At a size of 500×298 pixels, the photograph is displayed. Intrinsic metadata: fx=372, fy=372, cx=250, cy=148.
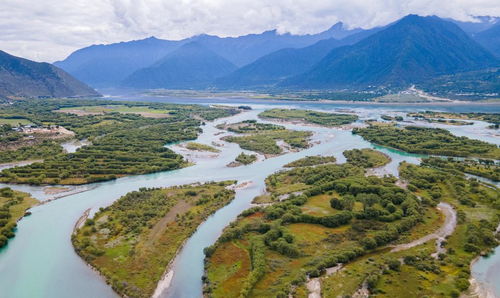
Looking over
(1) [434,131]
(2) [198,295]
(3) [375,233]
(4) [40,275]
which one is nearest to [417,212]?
(3) [375,233]

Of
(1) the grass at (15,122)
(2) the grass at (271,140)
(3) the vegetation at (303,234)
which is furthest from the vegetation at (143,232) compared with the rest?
(1) the grass at (15,122)

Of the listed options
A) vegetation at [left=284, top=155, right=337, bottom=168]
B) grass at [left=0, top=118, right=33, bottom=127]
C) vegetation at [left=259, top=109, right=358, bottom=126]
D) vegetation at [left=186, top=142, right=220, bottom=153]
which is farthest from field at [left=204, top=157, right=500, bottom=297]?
grass at [left=0, top=118, right=33, bottom=127]

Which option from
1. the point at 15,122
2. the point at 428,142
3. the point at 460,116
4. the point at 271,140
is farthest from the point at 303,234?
the point at 15,122

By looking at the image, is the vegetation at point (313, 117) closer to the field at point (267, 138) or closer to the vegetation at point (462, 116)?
the field at point (267, 138)

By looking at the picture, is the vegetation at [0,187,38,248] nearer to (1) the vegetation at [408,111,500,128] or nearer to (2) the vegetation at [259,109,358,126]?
(2) the vegetation at [259,109,358,126]

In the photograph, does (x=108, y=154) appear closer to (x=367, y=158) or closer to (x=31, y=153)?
(x=31, y=153)

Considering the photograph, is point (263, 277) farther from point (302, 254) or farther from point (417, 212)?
point (417, 212)
